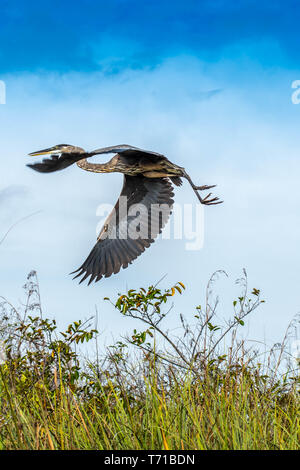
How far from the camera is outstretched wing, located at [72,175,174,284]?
25.1ft

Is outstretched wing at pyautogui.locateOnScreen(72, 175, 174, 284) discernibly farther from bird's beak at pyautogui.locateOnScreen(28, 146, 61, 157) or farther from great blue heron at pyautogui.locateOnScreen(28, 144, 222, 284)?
bird's beak at pyautogui.locateOnScreen(28, 146, 61, 157)

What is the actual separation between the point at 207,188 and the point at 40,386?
11.9 ft

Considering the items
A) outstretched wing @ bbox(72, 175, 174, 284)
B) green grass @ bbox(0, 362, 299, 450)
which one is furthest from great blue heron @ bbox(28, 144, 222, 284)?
green grass @ bbox(0, 362, 299, 450)

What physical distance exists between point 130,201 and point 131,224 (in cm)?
31

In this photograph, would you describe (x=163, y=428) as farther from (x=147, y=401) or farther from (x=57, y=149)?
(x=57, y=149)

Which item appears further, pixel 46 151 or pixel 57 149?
pixel 57 149

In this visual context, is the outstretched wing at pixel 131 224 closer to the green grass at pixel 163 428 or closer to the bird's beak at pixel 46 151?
the bird's beak at pixel 46 151

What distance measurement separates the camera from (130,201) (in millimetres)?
8070

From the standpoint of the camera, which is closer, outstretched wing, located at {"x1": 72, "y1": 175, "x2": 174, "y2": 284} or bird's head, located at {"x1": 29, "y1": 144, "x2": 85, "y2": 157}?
bird's head, located at {"x1": 29, "y1": 144, "x2": 85, "y2": 157}

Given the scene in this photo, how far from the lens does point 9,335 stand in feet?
18.7

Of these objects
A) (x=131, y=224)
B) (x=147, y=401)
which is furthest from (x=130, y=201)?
(x=147, y=401)

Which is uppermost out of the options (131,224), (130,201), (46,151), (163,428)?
(46,151)
